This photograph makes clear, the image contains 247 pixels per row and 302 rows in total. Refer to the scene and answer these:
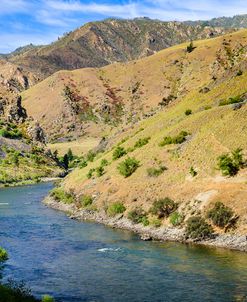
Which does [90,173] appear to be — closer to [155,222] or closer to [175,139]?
[175,139]

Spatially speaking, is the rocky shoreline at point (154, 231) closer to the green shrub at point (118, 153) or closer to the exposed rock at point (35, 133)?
the green shrub at point (118, 153)

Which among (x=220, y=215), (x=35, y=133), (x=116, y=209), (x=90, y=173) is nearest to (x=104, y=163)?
(x=90, y=173)

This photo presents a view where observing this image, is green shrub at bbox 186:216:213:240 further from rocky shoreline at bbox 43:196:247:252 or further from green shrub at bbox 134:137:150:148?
green shrub at bbox 134:137:150:148

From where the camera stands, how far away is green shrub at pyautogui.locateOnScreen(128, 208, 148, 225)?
7469cm

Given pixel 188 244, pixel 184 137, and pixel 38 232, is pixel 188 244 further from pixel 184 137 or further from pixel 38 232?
pixel 184 137

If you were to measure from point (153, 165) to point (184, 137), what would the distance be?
867 cm

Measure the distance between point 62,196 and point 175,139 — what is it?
86.7 feet

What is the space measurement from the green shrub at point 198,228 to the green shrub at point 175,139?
25.4 m

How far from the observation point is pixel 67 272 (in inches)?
2068

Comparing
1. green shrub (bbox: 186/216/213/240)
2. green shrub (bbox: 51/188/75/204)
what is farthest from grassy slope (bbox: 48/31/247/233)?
green shrub (bbox: 186/216/213/240)

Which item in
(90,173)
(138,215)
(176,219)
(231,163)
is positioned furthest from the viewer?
(90,173)

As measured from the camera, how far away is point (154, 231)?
69.8 meters

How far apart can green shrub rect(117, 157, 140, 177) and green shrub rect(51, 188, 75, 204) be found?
13405 millimetres

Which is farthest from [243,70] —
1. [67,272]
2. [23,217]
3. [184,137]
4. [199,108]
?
[67,272]
